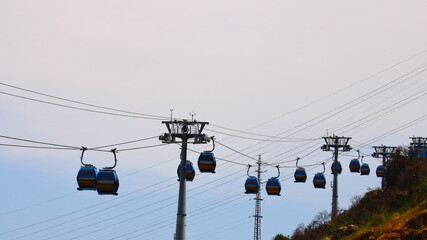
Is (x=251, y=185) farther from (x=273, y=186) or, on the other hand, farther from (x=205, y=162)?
(x=205, y=162)

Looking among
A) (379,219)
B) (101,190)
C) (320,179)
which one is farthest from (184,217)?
(320,179)

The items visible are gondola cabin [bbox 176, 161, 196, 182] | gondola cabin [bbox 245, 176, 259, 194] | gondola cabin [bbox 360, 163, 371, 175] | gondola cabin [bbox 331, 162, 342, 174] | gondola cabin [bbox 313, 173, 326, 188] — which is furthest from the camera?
gondola cabin [bbox 360, 163, 371, 175]

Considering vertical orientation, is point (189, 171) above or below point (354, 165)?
below

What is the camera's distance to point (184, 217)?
48.4 m

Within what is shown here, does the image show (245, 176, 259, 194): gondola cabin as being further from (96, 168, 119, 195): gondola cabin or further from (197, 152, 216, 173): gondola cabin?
(96, 168, 119, 195): gondola cabin

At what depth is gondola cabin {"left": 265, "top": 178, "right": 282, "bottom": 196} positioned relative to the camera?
62062mm

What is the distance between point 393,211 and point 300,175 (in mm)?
19303

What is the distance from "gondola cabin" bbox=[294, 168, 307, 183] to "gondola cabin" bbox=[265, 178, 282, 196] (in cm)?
821

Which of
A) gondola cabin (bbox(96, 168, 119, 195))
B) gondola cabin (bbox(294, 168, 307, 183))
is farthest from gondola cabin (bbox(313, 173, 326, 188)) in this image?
gondola cabin (bbox(96, 168, 119, 195))

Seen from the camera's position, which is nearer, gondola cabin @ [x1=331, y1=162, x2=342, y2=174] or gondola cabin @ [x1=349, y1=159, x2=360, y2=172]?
gondola cabin @ [x1=331, y1=162, x2=342, y2=174]

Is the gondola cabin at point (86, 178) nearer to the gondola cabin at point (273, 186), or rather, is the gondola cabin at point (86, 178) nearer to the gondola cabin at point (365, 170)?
the gondola cabin at point (273, 186)

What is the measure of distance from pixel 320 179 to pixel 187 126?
26.9 m

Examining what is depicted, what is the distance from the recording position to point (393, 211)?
170 feet

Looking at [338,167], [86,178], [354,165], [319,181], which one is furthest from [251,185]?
[354,165]
